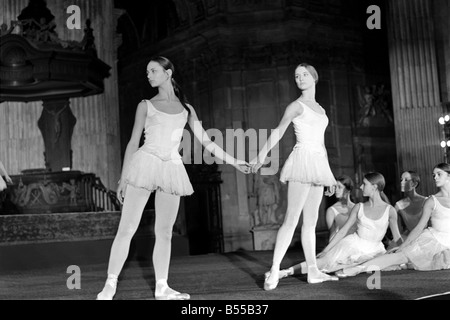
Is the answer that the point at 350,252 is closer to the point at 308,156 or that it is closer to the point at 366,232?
the point at 366,232

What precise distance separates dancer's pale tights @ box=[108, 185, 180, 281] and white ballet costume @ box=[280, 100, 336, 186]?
1.47 meters

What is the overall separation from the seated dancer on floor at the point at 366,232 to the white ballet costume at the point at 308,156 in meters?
1.62

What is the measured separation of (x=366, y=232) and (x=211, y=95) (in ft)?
48.9

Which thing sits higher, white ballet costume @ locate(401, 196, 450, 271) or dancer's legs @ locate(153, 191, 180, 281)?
dancer's legs @ locate(153, 191, 180, 281)

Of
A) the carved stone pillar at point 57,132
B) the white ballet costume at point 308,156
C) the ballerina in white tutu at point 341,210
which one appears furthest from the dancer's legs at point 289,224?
the carved stone pillar at point 57,132

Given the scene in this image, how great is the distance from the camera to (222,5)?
23.0 meters

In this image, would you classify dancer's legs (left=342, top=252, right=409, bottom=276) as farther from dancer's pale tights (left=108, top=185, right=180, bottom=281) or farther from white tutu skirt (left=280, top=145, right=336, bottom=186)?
dancer's pale tights (left=108, top=185, right=180, bottom=281)

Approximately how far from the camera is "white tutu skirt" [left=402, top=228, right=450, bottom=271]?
872 centimetres

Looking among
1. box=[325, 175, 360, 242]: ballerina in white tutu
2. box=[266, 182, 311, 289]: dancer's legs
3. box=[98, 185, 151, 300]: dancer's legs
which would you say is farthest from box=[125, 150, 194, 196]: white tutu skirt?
box=[325, 175, 360, 242]: ballerina in white tutu

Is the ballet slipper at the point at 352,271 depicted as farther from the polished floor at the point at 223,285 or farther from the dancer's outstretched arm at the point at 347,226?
the dancer's outstretched arm at the point at 347,226

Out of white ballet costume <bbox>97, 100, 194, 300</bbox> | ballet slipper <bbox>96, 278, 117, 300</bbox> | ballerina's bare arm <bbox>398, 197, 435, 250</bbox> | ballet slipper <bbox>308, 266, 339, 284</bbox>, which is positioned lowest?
ballet slipper <bbox>308, 266, 339, 284</bbox>

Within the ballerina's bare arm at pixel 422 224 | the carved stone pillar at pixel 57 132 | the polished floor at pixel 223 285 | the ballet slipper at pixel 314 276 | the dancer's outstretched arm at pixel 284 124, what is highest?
the carved stone pillar at pixel 57 132

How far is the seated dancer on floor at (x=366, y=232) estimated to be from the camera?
348 inches
